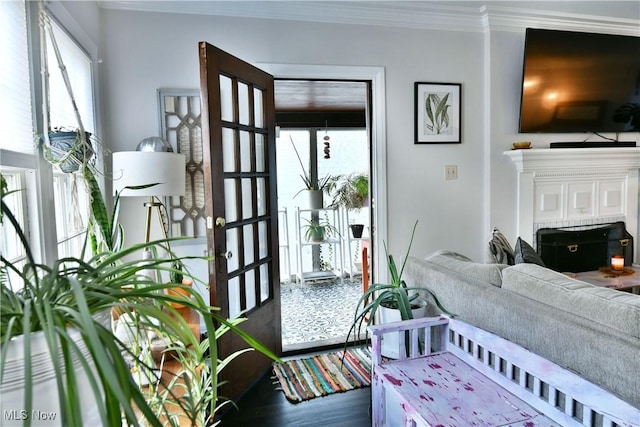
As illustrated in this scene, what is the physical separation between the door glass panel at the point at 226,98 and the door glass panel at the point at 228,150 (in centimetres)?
8

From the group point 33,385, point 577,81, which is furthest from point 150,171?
point 577,81

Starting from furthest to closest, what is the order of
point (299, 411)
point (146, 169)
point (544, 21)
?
1. point (544, 21)
2. point (299, 411)
3. point (146, 169)

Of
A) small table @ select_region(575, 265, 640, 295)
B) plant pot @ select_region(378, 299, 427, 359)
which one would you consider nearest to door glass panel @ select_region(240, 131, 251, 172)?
plant pot @ select_region(378, 299, 427, 359)

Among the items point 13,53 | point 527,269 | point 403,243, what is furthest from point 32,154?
point 403,243

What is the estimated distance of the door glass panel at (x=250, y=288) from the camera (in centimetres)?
266

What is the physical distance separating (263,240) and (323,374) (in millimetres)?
1001

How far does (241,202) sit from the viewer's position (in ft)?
8.50

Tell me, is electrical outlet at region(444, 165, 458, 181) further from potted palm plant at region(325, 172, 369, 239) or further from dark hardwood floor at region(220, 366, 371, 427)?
potted palm plant at region(325, 172, 369, 239)

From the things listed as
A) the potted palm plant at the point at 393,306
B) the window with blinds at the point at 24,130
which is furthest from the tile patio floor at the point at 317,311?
the window with blinds at the point at 24,130

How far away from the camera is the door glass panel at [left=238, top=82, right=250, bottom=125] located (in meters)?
2.61

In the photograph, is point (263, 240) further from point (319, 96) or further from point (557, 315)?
point (319, 96)

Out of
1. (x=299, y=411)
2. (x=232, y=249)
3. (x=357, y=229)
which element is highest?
(x=232, y=249)

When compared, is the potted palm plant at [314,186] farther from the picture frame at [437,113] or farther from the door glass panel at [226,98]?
the door glass panel at [226,98]

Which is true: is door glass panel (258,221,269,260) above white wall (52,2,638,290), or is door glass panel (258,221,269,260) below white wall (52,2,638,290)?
below
